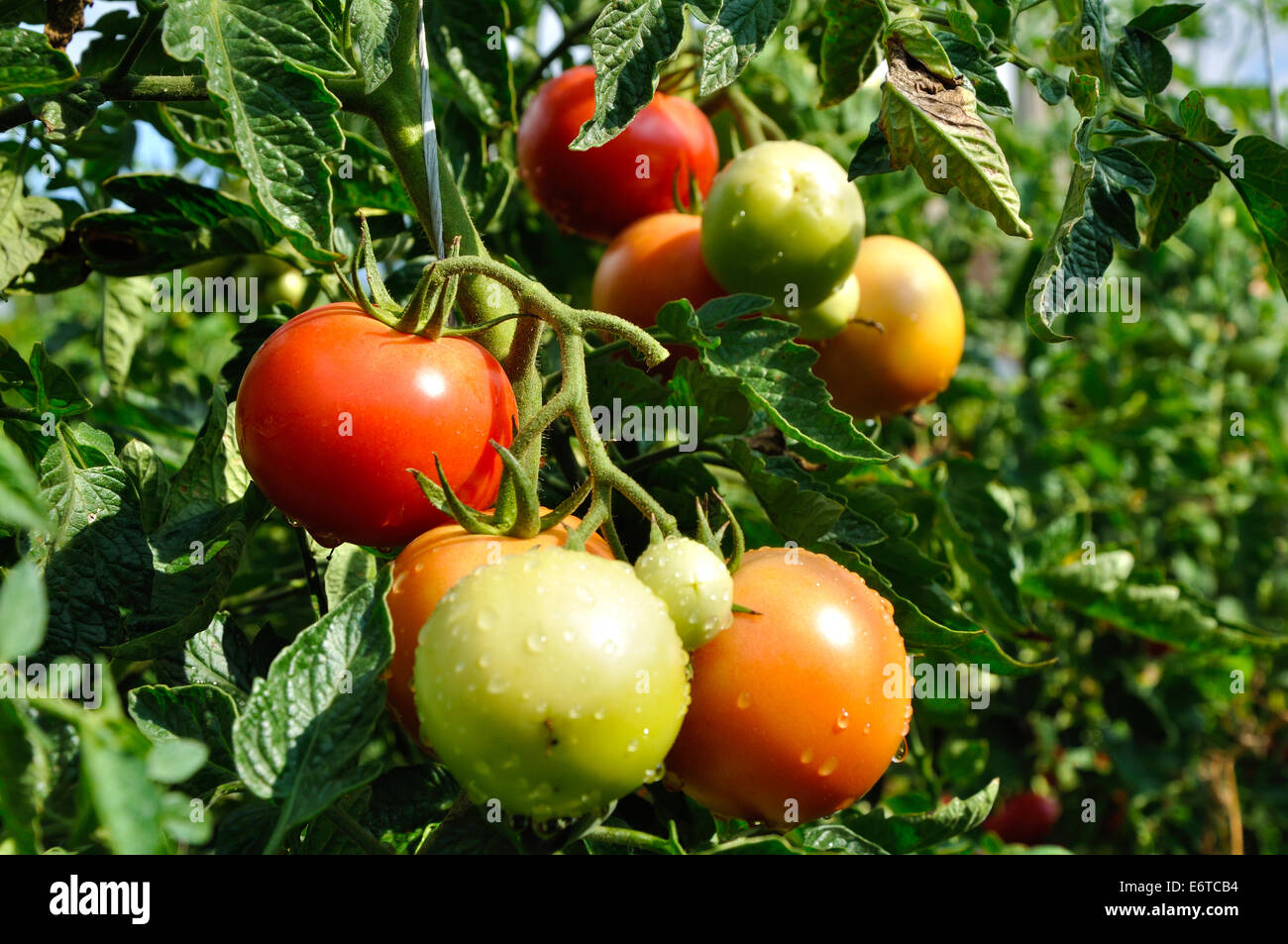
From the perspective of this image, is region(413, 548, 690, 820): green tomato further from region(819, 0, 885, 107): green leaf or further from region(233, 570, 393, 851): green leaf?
region(819, 0, 885, 107): green leaf

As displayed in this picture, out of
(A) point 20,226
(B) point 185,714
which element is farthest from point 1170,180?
(A) point 20,226

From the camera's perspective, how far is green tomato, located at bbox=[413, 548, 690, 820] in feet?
1.54

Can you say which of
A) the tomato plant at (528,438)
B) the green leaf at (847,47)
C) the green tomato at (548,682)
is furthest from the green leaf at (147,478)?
the green leaf at (847,47)

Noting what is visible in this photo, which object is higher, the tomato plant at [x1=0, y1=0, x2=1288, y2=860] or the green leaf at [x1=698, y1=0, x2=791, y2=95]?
the green leaf at [x1=698, y1=0, x2=791, y2=95]

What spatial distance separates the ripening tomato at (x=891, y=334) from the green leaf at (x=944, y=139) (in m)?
0.30

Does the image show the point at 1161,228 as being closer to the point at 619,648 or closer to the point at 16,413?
the point at 619,648

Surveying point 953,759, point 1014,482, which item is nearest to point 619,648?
point 953,759

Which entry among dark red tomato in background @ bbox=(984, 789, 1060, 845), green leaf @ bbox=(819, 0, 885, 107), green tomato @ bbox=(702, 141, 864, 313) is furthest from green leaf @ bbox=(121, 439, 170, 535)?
dark red tomato in background @ bbox=(984, 789, 1060, 845)

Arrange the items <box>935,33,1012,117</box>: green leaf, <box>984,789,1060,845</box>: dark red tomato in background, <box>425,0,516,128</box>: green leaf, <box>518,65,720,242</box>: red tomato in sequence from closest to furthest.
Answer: <box>935,33,1012,117</box>: green leaf, <box>425,0,516,128</box>: green leaf, <box>518,65,720,242</box>: red tomato, <box>984,789,1060,845</box>: dark red tomato in background

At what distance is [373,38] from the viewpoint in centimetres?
59

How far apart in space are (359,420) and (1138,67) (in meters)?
0.63

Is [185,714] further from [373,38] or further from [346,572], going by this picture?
[373,38]

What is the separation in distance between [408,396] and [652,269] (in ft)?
1.26

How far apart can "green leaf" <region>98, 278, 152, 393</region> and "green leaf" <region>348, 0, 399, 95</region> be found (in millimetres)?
632
